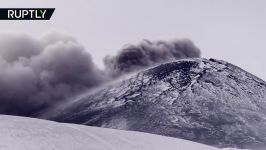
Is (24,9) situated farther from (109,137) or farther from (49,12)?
(109,137)

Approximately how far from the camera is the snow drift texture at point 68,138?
22234 mm

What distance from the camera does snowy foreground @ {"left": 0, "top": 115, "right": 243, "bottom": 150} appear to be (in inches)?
875

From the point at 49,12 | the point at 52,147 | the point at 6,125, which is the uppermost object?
the point at 49,12

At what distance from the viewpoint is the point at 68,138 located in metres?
24.1

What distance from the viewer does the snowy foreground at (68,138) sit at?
72.9ft

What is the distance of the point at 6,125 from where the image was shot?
24.1 metres

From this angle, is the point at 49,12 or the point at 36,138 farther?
the point at 49,12

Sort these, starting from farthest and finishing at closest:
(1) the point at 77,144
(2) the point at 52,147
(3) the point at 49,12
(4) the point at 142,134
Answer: (3) the point at 49,12
(4) the point at 142,134
(1) the point at 77,144
(2) the point at 52,147

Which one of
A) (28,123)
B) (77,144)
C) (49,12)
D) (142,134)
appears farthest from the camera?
(49,12)

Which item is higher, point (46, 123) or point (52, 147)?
→ point (46, 123)

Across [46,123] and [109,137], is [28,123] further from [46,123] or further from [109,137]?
[109,137]

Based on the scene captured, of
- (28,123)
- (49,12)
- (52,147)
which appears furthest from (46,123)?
(49,12)

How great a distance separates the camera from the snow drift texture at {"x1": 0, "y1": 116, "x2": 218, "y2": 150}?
22.2 meters

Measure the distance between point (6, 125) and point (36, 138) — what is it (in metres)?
2.01
